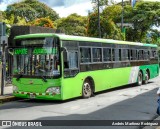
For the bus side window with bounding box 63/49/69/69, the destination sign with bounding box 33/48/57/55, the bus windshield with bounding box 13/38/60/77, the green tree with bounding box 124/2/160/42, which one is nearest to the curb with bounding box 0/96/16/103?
the bus windshield with bounding box 13/38/60/77

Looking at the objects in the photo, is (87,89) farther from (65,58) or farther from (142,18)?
(142,18)

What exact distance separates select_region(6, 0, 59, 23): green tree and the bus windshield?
5851 cm

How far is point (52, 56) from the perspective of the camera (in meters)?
13.4

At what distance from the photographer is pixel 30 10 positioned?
255 feet

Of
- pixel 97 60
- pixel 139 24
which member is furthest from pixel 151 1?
pixel 97 60

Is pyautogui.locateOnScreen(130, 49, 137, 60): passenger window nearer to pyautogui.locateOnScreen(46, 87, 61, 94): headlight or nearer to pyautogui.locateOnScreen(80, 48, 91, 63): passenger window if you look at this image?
pyautogui.locateOnScreen(80, 48, 91, 63): passenger window

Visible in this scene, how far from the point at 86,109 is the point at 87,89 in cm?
303

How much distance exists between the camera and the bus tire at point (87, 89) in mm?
15148

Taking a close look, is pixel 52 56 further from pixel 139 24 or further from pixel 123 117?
pixel 139 24

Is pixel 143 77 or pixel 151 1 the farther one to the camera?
pixel 151 1

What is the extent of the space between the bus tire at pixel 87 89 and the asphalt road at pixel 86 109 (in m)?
0.27

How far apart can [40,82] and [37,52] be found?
3.62 feet

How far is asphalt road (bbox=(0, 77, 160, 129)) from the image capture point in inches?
428

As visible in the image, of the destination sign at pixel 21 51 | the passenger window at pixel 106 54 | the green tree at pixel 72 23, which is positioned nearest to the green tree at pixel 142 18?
the green tree at pixel 72 23
